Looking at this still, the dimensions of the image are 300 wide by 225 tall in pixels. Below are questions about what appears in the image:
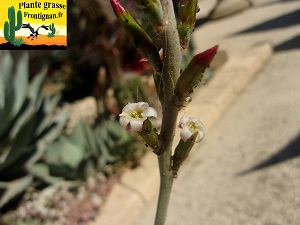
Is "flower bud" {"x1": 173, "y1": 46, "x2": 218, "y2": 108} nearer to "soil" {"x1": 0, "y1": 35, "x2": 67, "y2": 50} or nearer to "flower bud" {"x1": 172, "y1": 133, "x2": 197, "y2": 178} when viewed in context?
"flower bud" {"x1": 172, "y1": 133, "x2": 197, "y2": 178}

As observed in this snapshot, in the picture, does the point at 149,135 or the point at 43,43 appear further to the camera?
the point at 43,43

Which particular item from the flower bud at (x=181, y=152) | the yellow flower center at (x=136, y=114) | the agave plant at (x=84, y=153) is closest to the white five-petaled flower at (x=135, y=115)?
the yellow flower center at (x=136, y=114)

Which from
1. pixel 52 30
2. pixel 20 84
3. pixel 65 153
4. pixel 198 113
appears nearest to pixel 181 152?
pixel 52 30

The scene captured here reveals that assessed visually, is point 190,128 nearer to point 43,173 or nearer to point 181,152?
point 181,152

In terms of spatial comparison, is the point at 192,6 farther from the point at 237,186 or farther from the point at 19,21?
the point at 237,186

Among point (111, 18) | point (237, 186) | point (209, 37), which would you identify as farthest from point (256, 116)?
point (209, 37)

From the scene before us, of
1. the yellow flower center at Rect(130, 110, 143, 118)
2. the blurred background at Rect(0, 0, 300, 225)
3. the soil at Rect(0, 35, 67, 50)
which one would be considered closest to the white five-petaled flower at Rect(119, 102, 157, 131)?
the yellow flower center at Rect(130, 110, 143, 118)

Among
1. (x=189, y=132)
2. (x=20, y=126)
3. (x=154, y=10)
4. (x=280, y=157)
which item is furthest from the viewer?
(x=280, y=157)
